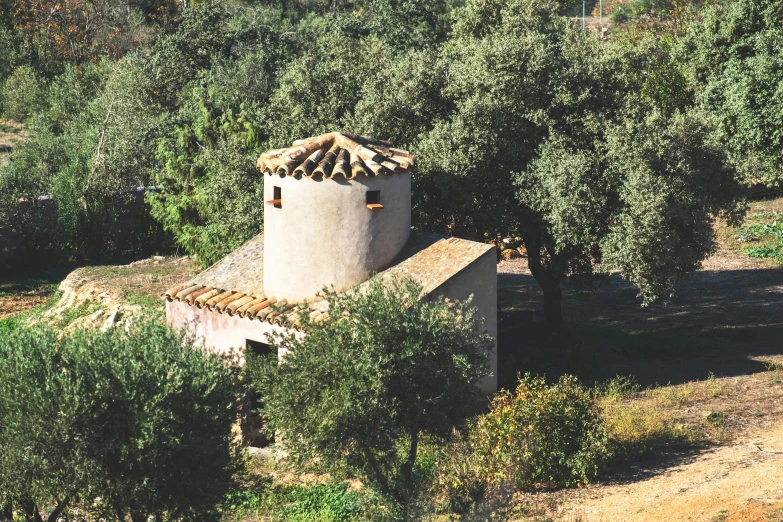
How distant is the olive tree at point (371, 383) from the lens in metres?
13.2

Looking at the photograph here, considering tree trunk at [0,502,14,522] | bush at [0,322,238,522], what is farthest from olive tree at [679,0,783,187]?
tree trunk at [0,502,14,522]

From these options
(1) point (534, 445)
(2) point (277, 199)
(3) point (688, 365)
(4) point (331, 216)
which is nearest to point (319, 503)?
(1) point (534, 445)

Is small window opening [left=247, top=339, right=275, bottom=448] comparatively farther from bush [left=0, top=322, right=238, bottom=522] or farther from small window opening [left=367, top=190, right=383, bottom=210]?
bush [left=0, top=322, right=238, bottom=522]

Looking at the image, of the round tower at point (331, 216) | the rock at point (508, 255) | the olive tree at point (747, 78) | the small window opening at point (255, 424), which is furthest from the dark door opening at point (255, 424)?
the olive tree at point (747, 78)

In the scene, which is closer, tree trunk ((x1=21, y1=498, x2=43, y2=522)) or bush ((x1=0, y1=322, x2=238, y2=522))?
bush ((x1=0, y1=322, x2=238, y2=522))

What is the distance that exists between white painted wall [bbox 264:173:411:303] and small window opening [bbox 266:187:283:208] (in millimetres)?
81

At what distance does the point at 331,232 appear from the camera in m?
18.1

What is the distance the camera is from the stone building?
18.0 metres

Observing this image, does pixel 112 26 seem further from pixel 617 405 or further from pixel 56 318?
pixel 617 405

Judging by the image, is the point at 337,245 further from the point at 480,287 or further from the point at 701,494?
the point at 701,494

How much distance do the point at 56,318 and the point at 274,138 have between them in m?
8.83

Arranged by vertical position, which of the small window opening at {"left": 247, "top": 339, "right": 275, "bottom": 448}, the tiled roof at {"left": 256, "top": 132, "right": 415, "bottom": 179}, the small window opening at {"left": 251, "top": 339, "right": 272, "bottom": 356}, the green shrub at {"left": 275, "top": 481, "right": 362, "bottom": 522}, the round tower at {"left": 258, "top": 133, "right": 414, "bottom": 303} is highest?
the tiled roof at {"left": 256, "top": 132, "right": 415, "bottom": 179}

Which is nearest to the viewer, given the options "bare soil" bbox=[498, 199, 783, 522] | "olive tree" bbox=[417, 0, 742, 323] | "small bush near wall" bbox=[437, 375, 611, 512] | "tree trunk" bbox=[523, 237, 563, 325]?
"bare soil" bbox=[498, 199, 783, 522]

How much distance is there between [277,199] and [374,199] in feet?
6.60
